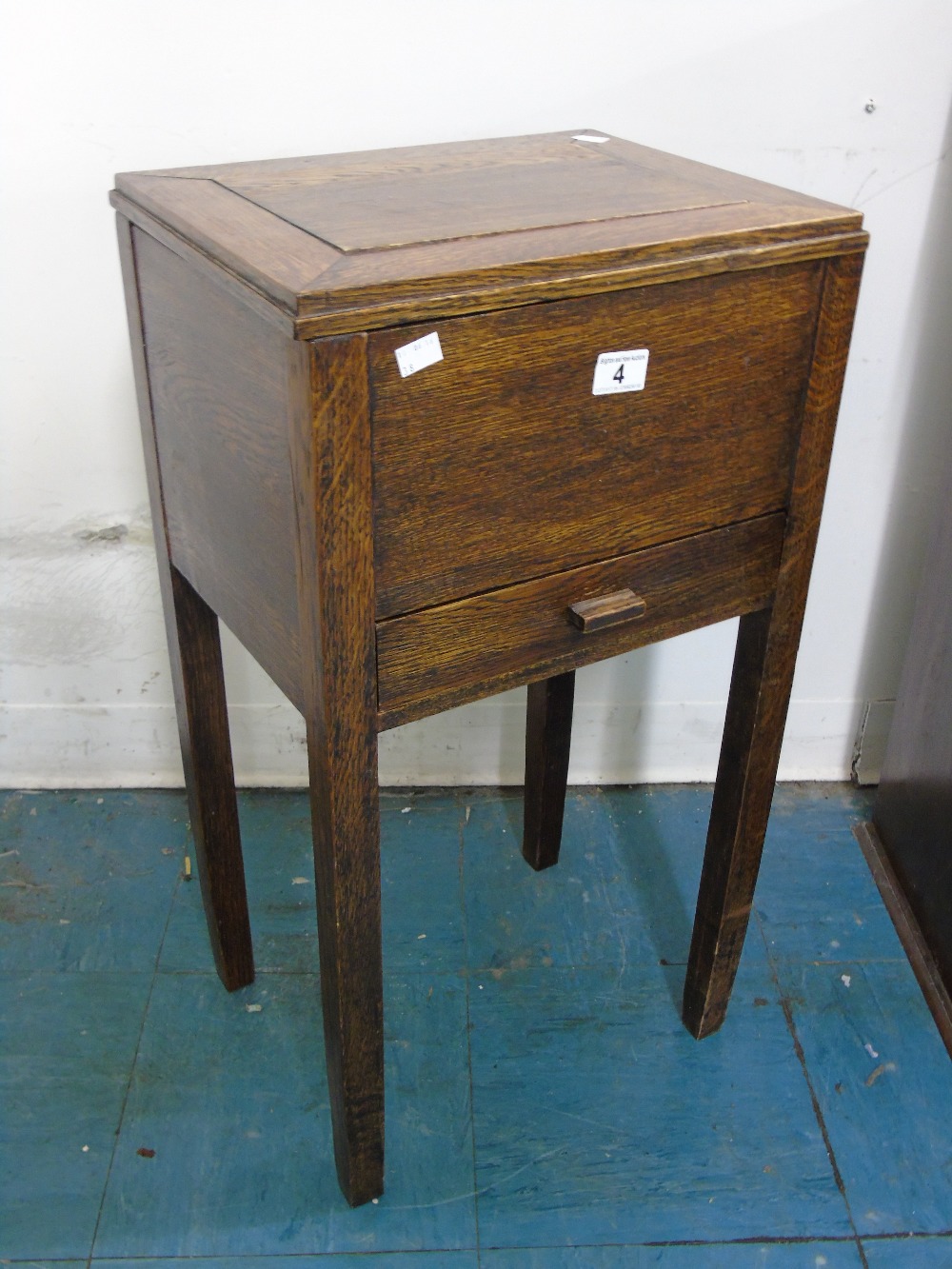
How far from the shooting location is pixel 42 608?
1866 millimetres

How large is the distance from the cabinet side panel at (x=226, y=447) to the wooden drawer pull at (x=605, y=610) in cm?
26

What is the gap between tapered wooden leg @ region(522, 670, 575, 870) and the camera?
5.68 feet

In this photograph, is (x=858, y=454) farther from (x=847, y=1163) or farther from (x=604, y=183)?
(x=847, y=1163)

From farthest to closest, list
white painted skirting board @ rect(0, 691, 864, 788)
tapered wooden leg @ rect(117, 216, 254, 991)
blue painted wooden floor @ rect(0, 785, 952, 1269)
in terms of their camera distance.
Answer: white painted skirting board @ rect(0, 691, 864, 788) < blue painted wooden floor @ rect(0, 785, 952, 1269) < tapered wooden leg @ rect(117, 216, 254, 991)

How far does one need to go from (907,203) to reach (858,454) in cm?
35

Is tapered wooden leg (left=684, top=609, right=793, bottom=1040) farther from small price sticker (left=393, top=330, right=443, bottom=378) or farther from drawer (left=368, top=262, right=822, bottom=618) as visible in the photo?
small price sticker (left=393, top=330, right=443, bottom=378)

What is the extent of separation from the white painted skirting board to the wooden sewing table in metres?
0.66

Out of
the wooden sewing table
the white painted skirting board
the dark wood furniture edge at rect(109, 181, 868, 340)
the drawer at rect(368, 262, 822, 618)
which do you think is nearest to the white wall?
the white painted skirting board

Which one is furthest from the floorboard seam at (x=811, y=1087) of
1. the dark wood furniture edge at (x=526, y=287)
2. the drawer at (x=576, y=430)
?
the dark wood furniture edge at (x=526, y=287)

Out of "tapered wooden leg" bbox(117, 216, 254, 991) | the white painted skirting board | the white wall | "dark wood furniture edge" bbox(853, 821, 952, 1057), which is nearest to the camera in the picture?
"tapered wooden leg" bbox(117, 216, 254, 991)

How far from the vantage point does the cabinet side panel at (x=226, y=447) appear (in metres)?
0.98

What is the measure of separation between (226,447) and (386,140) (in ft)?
2.16

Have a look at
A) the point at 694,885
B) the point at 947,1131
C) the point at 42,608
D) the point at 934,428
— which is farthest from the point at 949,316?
the point at 42,608

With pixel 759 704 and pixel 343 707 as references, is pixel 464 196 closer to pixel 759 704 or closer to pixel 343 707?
pixel 343 707
